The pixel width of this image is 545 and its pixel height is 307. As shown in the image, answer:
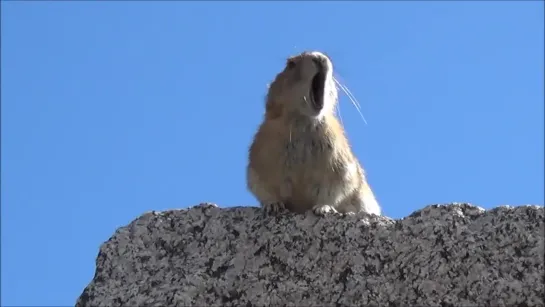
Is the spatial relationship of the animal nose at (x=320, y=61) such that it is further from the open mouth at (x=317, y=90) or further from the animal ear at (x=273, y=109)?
the animal ear at (x=273, y=109)

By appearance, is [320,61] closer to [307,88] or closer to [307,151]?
[307,88]

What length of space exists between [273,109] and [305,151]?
26.3 inches

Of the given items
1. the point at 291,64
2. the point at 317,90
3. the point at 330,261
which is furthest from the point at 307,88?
the point at 330,261

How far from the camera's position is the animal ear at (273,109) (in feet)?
25.2

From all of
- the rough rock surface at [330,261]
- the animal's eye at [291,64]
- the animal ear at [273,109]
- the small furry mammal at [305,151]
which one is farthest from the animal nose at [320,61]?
the rough rock surface at [330,261]

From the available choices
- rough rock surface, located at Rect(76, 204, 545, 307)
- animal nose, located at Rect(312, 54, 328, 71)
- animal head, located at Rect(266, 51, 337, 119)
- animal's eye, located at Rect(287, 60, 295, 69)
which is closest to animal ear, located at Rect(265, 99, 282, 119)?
animal head, located at Rect(266, 51, 337, 119)

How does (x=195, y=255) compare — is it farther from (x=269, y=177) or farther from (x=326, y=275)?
(x=269, y=177)

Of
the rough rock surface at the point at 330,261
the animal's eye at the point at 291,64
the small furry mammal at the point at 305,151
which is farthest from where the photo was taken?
the animal's eye at the point at 291,64

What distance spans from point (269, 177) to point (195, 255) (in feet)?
7.11

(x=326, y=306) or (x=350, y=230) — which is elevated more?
(x=350, y=230)

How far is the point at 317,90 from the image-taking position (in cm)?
745

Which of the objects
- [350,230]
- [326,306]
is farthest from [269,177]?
[326,306]

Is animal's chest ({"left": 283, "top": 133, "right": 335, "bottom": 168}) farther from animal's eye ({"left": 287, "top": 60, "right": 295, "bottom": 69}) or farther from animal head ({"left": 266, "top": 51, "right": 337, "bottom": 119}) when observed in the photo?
animal's eye ({"left": 287, "top": 60, "right": 295, "bottom": 69})

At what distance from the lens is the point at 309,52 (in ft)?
24.9
